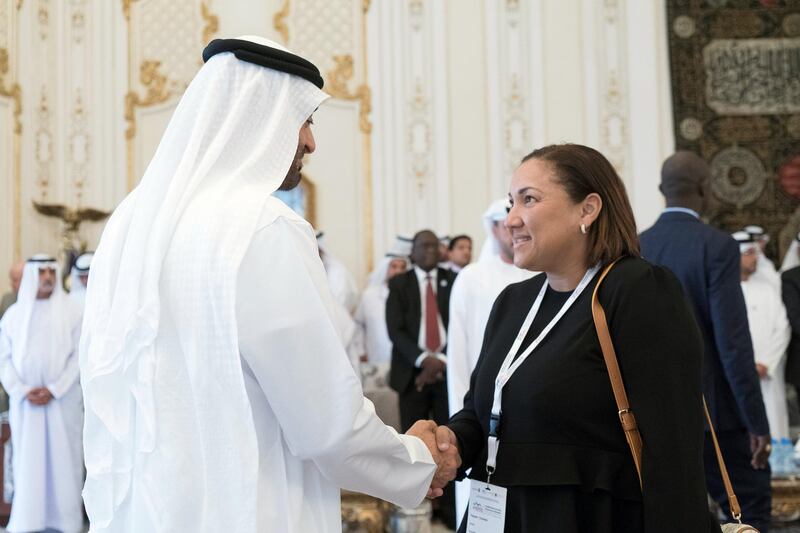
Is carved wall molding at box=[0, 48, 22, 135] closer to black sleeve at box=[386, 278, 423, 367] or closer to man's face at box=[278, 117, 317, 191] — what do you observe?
black sleeve at box=[386, 278, 423, 367]

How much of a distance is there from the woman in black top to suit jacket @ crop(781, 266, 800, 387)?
482cm

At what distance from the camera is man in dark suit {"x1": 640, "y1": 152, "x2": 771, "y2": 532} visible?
3.19m

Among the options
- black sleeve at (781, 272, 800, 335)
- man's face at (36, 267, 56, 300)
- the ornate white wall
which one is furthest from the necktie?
the ornate white wall

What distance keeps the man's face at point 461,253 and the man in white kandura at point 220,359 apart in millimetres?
5903

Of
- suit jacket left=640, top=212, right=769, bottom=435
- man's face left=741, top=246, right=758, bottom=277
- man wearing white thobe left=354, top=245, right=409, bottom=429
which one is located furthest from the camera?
man wearing white thobe left=354, top=245, right=409, bottom=429

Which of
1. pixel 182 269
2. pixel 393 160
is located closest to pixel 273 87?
pixel 182 269

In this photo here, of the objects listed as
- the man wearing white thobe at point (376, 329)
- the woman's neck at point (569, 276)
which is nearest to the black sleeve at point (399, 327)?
the man wearing white thobe at point (376, 329)

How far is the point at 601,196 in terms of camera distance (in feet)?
6.70

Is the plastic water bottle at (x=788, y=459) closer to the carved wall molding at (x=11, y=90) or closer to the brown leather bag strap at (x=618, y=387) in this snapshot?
the brown leather bag strap at (x=618, y=387)

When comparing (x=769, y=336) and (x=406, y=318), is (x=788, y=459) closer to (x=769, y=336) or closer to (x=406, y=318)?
(x=769, y=336)

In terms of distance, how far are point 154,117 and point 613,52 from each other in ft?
14.9

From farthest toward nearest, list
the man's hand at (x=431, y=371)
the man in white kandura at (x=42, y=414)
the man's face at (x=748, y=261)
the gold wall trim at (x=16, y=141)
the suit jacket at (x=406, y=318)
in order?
the gold wall trim at (x=16, y=141) → the man's face at (x=748, y=261) → the suit jacket at (x=406, y=318) → the man's hand at (x=431, y=371) → the man in white kandura at (x=42, y=414)

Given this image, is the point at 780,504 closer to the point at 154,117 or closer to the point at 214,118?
the point at 214,118

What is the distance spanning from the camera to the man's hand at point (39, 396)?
5.85m
